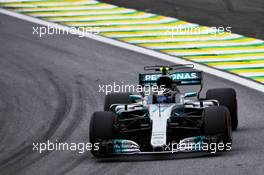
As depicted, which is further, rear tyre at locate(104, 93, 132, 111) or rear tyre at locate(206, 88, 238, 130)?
rear tyre at locate(104, 93, 132, 111)

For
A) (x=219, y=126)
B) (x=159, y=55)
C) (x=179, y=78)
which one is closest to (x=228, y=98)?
(x=179, y=78)

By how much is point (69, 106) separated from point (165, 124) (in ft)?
17.1

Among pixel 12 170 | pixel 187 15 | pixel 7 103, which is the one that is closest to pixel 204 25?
pixel 187 15

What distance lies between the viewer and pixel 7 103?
22.1m

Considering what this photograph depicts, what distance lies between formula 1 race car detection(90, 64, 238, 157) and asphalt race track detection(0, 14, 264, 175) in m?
0.24

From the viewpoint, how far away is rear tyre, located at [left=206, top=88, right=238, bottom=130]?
1794 centimetres

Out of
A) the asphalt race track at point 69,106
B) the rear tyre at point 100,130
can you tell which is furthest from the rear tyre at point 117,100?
the rear tyre at point 100,130

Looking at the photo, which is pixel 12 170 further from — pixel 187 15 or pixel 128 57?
pixel 187 15

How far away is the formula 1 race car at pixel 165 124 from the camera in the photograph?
16.1m

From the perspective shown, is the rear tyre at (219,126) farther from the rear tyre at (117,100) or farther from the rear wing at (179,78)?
the rear tyre at (117,100)

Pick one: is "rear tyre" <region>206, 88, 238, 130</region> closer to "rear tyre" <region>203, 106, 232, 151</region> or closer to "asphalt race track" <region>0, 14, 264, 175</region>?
"asphalt race track" <region>0, 14, 264, 175</region>

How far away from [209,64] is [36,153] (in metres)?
9.20

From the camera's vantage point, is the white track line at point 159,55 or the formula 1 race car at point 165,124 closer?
the formula 1 race car at point 165,124

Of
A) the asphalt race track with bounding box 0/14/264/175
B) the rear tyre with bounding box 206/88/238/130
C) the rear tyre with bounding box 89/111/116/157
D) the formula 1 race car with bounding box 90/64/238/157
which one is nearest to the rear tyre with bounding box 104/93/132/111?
the formula 1 race car with bounding box 90/64/238/157
